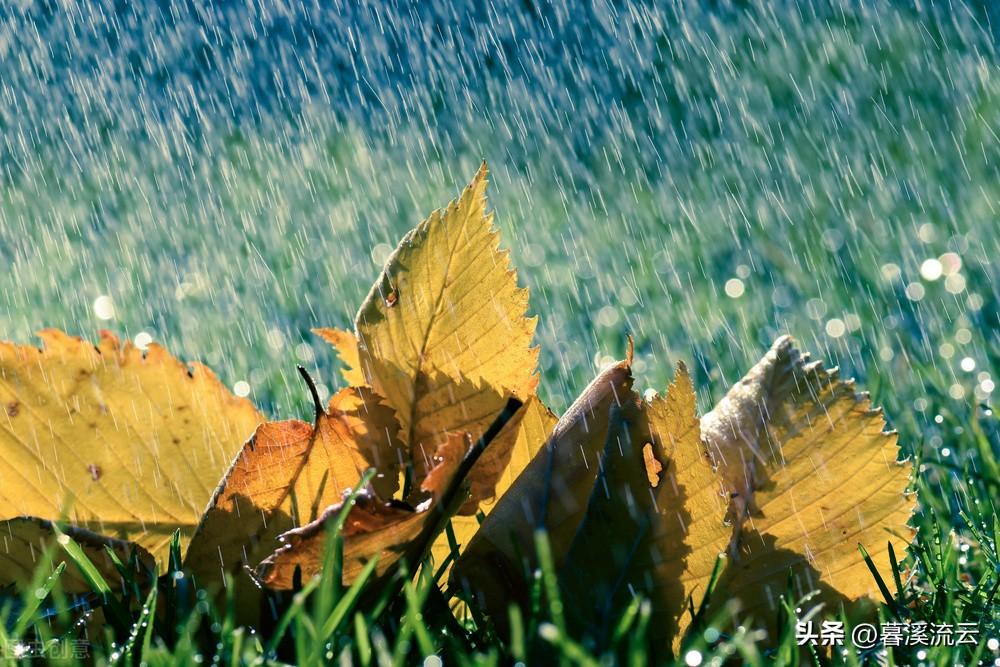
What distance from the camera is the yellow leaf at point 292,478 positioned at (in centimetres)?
85

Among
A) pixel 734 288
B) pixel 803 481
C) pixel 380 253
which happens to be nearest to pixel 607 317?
pixel 734 288

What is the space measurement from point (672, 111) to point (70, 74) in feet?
14.0

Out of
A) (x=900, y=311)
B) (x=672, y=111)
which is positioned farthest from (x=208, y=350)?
(x=672, y=111)

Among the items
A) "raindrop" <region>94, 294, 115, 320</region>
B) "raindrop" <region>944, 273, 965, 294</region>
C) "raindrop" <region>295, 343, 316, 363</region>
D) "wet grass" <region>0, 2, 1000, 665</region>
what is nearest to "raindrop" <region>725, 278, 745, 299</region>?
"wet grass" <region>0, 2, 1000, 665</region>

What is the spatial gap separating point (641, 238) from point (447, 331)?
335cm

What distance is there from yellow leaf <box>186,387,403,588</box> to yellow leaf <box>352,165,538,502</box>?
0.08 feet

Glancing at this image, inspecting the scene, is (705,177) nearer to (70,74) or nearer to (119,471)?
(119,471)

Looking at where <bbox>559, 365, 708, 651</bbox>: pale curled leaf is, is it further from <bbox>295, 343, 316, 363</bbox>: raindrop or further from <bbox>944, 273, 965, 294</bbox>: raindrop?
<bbox>944, 273, 965, 294</bbox>: raindrop

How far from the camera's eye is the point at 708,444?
3.14ft

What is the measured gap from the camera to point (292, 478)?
867 millimetres

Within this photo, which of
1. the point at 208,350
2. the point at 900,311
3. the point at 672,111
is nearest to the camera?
the point at 900,311

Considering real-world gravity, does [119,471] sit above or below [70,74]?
below

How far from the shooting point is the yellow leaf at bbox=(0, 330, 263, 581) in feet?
2.90

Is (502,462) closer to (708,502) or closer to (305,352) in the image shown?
(708,502)
